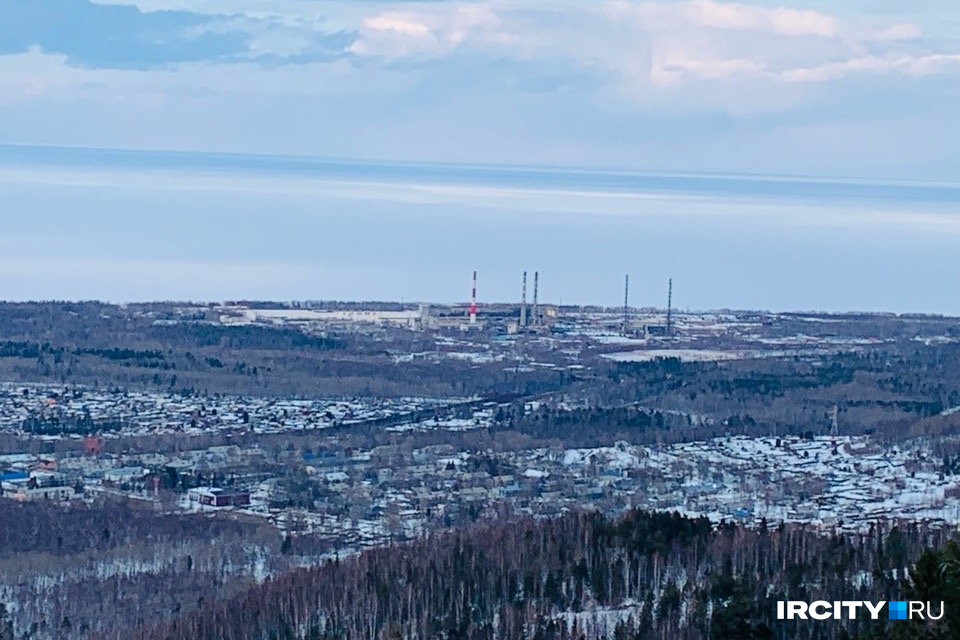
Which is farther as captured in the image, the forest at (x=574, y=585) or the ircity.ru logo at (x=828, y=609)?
the forest at (x=574, y=585)

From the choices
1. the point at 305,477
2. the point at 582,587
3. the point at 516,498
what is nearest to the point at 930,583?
the point at 582,587

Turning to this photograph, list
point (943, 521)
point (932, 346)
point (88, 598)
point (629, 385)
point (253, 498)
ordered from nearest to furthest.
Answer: point (88, 598), point (943, 521), point (253, 498), point (629, 385), point (932, 346)

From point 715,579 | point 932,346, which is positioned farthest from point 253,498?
point 932,346

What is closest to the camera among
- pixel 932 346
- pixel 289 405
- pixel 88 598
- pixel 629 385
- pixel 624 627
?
pixel 624 627

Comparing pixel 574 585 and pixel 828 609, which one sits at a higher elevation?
pixel 828 609

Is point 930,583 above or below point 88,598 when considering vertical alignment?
above

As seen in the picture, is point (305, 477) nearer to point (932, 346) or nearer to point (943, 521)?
point (943, 521)

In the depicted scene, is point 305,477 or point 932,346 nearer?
point 305,477

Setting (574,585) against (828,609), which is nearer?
(828,609)

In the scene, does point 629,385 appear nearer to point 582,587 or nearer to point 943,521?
point 943,521

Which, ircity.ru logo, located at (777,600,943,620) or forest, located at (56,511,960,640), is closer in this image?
ircity.ru logo, located at (777,600,943,620)
